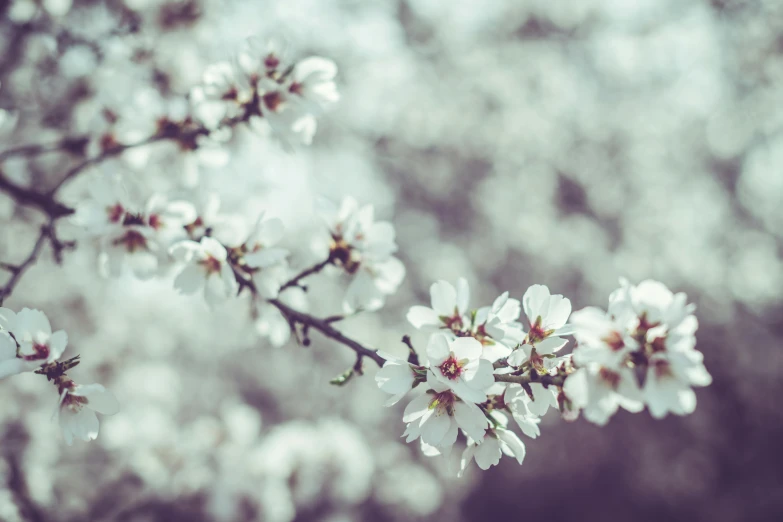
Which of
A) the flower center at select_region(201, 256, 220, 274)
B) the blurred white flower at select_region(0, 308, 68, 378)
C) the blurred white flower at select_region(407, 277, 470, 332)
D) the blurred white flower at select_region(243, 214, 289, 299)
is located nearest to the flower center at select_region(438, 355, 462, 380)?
the blurred white flower at select_region(407, 277, 470, 332)

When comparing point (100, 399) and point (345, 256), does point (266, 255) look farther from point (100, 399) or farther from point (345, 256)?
point (100, 399)

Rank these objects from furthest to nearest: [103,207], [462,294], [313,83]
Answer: [313,83], [103,207], [462,294]

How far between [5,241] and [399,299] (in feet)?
14.0

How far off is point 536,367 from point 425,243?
18.5ft

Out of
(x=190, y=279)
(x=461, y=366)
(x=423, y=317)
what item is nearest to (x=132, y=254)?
(x=190, y=279)

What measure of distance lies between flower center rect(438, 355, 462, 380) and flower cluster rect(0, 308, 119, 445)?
21.5 inches

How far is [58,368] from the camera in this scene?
0.83 metres

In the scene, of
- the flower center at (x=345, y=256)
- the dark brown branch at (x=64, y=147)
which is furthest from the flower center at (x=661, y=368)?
the dark brown branch at (x=64, y=147)

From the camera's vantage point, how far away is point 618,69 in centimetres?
503

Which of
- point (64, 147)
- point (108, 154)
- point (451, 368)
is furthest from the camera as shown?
point (64, 147)

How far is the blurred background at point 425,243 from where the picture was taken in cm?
206

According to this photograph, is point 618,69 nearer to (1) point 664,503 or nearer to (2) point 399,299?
(2) point 399,299

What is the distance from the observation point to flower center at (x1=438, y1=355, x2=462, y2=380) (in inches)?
30.8

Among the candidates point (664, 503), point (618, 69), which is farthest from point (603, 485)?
point (618, 69)
